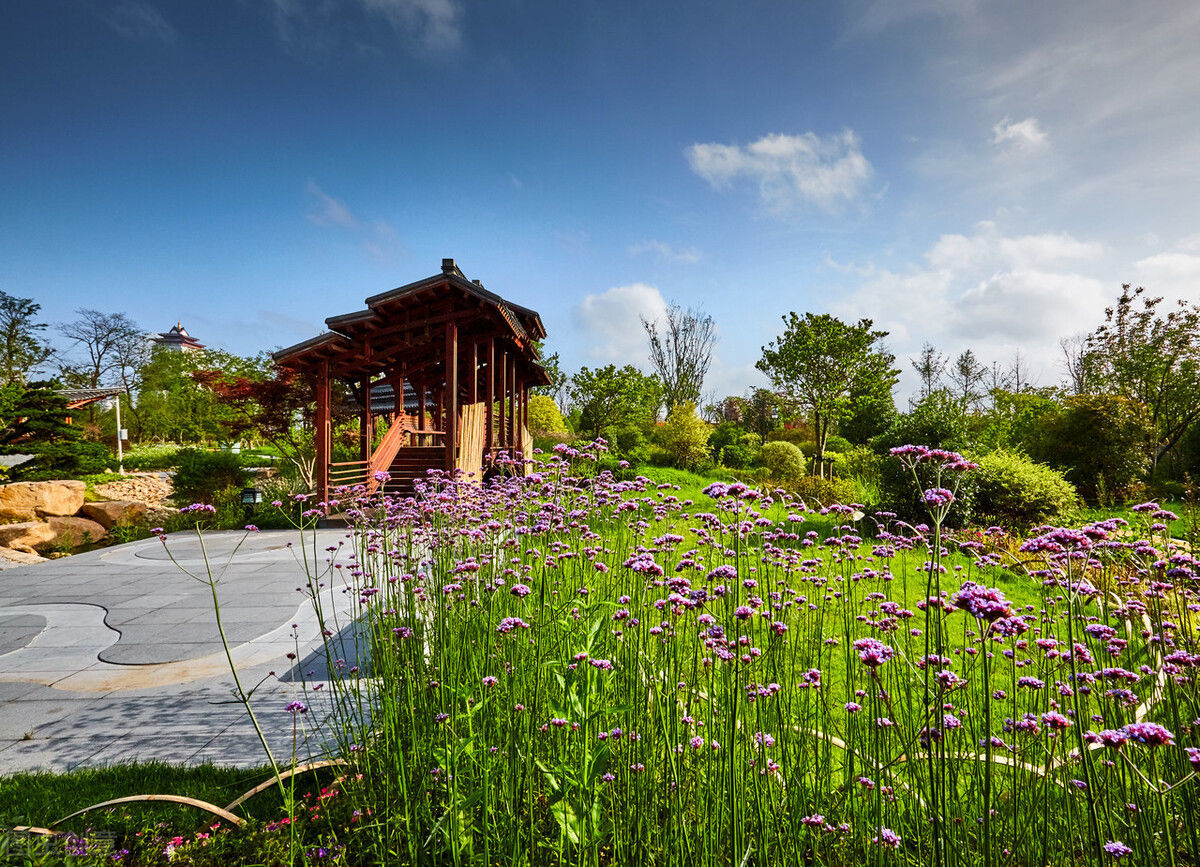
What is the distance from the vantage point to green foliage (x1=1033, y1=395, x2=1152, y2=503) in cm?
1215

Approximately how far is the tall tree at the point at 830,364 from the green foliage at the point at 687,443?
154 inches

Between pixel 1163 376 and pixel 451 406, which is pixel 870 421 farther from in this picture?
pixel 451 406

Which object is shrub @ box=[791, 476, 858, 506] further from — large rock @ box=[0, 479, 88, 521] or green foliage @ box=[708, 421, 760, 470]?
large rock @ box=[0, 479, 88, 521]

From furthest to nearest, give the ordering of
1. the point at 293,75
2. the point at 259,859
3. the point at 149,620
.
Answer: the point at 293,75
the point at 149,620
the point at 259,859

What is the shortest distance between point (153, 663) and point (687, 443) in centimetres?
1679

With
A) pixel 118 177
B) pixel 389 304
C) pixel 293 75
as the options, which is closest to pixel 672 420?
pixel 389 304

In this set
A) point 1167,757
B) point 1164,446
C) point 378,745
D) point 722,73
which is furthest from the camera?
point 1164,446

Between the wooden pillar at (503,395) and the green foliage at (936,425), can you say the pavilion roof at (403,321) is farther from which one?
the green foliage at (936,425)

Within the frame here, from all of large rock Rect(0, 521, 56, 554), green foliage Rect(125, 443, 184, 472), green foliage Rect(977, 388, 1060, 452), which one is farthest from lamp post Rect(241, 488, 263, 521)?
green foliage Rect(977, 388, 1060, 452)

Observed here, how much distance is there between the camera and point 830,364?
17.6 meters

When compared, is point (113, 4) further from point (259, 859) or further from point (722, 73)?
point (259, 859)

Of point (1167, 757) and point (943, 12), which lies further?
point (943, 12)

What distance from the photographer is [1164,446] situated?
48.6 ft

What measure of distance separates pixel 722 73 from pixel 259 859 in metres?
9.07
